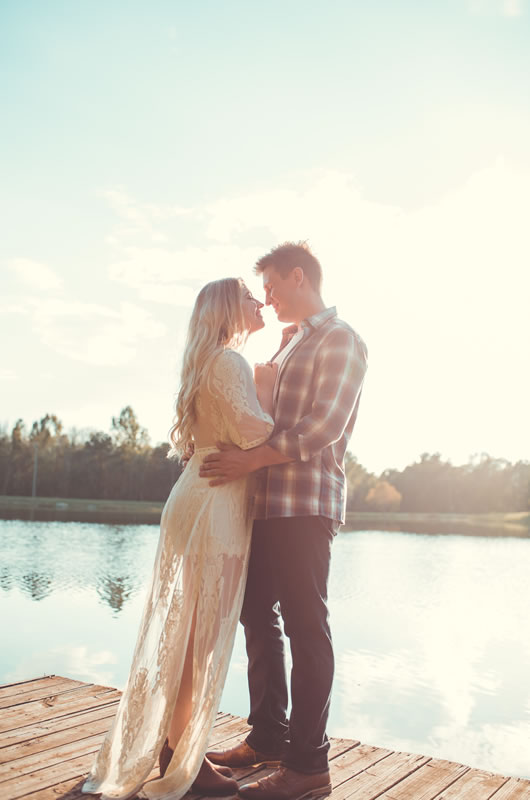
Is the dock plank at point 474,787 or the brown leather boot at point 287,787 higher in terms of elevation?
the brown leather boot at point 287,787

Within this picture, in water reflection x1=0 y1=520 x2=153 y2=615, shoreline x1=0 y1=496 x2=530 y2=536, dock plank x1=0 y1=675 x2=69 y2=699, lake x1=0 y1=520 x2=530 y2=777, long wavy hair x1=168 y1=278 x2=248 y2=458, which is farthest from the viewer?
shoreline x1=0 y1=496 x2=530 y2=536

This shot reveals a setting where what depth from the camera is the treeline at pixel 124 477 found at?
48281 millimetres

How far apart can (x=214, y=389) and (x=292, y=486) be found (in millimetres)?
441

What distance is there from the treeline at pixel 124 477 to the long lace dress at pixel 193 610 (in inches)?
1637

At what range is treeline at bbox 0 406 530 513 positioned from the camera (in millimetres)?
48281

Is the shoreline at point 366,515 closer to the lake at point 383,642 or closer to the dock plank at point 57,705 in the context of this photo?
the lake at point 383,642

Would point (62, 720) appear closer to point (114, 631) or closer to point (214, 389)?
point (214, 389)

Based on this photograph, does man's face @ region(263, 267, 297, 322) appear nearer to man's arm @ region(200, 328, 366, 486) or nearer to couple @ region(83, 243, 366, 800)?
couple @ region(83, 243, 366, 800)

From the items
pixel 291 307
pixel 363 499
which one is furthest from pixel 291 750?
pixel 363 499

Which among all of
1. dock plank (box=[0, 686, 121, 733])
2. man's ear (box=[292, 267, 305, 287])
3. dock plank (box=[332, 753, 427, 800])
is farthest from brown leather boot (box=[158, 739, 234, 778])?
man's ear (box=[292, 267, 305, 287])

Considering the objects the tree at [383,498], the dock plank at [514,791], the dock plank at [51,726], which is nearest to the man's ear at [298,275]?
the dock plank at [514,791]

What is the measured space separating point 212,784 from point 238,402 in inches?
51.0

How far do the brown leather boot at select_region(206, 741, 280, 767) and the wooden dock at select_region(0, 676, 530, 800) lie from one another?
0.16ft

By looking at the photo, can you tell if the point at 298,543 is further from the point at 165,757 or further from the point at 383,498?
the point at 383,498
